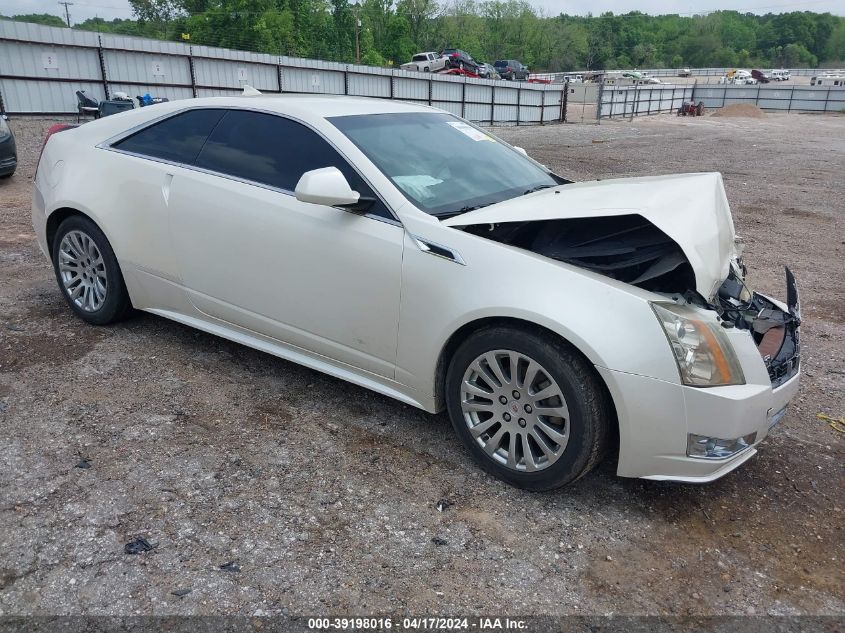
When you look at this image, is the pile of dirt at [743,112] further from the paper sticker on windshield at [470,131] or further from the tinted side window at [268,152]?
the tinted side window at [268,152]

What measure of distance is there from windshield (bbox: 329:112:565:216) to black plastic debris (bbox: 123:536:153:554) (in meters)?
1.86

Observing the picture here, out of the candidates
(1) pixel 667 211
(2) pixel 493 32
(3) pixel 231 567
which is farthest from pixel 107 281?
(2) pixel 493 32

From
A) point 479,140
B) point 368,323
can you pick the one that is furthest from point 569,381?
point 479,140

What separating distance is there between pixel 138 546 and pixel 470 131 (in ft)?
9.73

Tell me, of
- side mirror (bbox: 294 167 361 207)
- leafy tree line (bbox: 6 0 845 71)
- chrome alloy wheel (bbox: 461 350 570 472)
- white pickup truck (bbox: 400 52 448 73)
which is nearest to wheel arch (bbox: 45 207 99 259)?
side mirror (bbox: 294 167 361 207)

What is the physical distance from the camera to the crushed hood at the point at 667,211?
278cm

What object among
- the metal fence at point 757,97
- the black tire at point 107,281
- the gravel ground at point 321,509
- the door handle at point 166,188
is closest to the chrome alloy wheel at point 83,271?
the black tire at point 107,281

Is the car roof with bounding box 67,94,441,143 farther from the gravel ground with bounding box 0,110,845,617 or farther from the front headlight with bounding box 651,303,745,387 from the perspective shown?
the front headlight with bounding box 651,303,745,387

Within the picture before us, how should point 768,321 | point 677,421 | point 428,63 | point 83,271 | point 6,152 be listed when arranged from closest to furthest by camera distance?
1. point 677,421
2. point 768,321
3. point 83,271
4. point 6,152
5. point 428,63

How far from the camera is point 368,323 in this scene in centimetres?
321

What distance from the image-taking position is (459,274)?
2.93 meters

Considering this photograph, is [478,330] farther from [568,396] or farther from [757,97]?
[757,97]

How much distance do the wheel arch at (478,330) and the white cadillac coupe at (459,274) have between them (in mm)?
13

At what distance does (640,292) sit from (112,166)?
334cm
